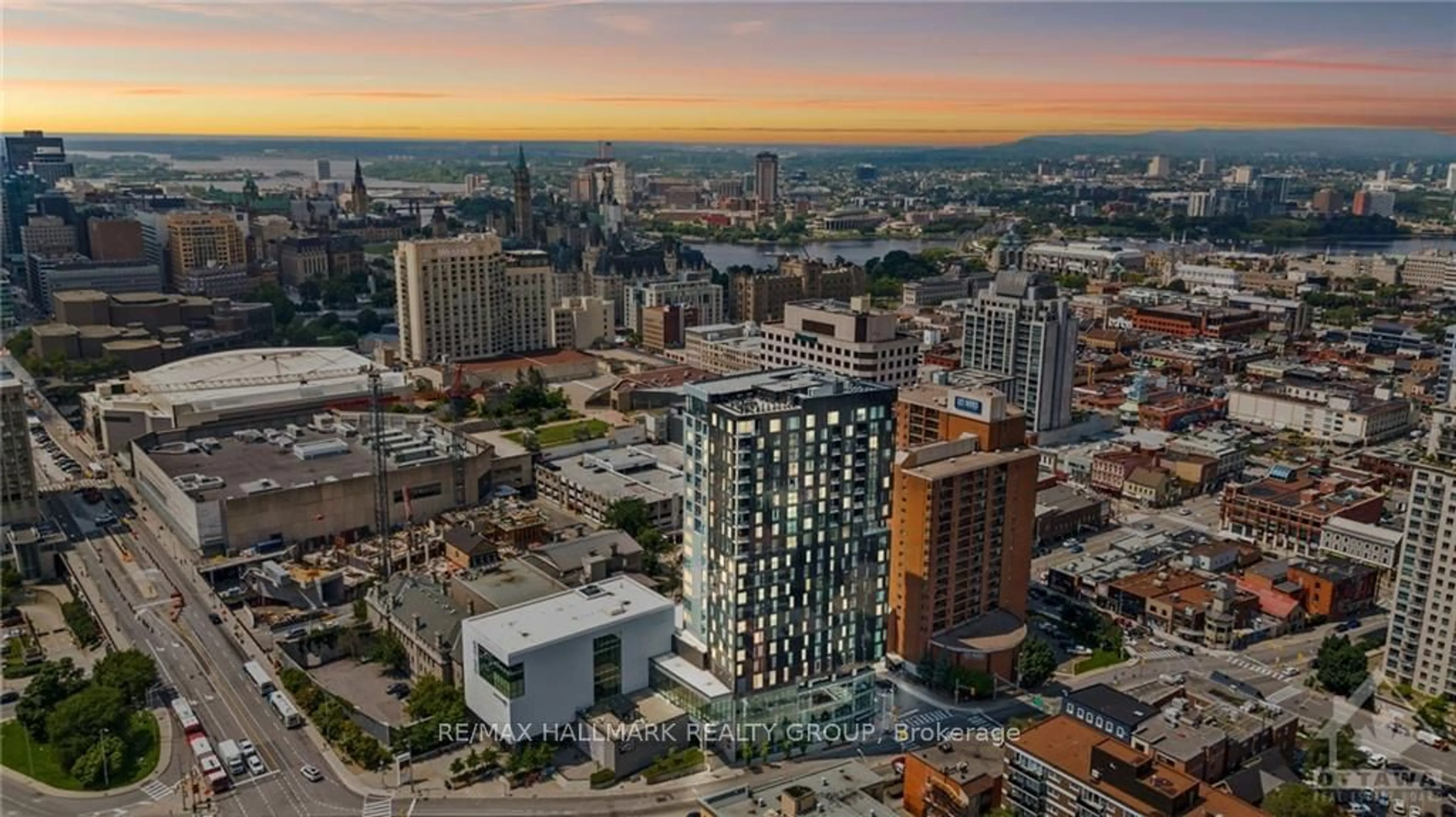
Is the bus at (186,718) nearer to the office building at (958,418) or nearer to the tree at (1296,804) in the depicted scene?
the office building at (958,418)

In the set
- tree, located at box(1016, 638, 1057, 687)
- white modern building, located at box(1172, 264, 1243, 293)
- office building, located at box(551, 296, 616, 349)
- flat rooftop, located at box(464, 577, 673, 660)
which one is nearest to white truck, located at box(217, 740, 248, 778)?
flat rooftop, located at box(464, 577, 673, 660)

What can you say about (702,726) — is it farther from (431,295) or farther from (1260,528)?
(431,295)

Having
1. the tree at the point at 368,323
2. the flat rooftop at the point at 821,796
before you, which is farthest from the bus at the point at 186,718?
the tree at the point at 368,323

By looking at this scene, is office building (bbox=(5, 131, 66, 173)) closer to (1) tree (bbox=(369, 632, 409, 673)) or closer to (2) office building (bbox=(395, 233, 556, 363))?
(2) office building (bbox=(395, 233, 556, 363))

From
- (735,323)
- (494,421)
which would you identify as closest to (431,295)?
(494,421)

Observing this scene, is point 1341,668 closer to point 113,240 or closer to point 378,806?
point 378,806

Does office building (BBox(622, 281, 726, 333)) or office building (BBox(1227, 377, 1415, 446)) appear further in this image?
office building (BBox(622, 281, 726, 333))
